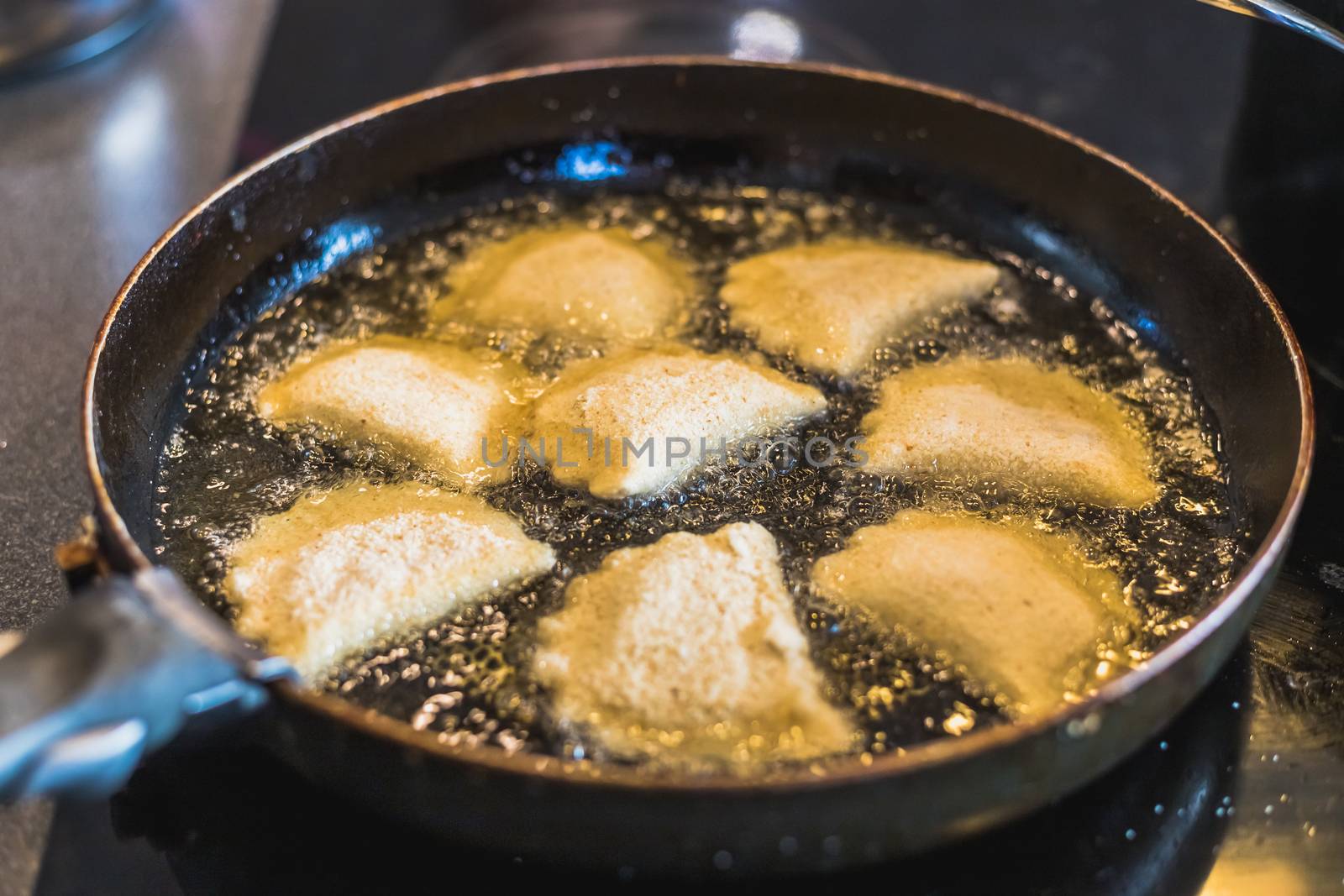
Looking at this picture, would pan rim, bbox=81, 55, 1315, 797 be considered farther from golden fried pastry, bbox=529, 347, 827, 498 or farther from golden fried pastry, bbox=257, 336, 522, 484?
golden fried pastry, bbox=529, 347, 827, 498

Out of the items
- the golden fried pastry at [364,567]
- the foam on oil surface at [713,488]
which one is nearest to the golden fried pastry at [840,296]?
the foam on oil surface at [713,488]

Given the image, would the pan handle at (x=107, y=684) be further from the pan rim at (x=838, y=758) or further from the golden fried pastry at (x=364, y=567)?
the golden fried pastry at (x=364, y=567)

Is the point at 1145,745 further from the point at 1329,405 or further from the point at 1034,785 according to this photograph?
the point at 1329,405

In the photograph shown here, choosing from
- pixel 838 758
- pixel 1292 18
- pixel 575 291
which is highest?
pixel 1292 18

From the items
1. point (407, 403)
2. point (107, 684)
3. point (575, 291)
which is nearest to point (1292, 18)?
point (575, 291)

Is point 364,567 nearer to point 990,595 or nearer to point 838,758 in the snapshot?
point 838,758

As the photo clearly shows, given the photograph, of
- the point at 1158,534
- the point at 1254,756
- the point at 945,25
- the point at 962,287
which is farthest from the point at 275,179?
the point at 945,25

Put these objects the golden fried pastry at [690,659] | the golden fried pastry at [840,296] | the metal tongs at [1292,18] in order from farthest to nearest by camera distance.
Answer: the golden fried pastry at [840,296]
the metal tongs at [1292,18]
the golden fried pastry at [690,659]
